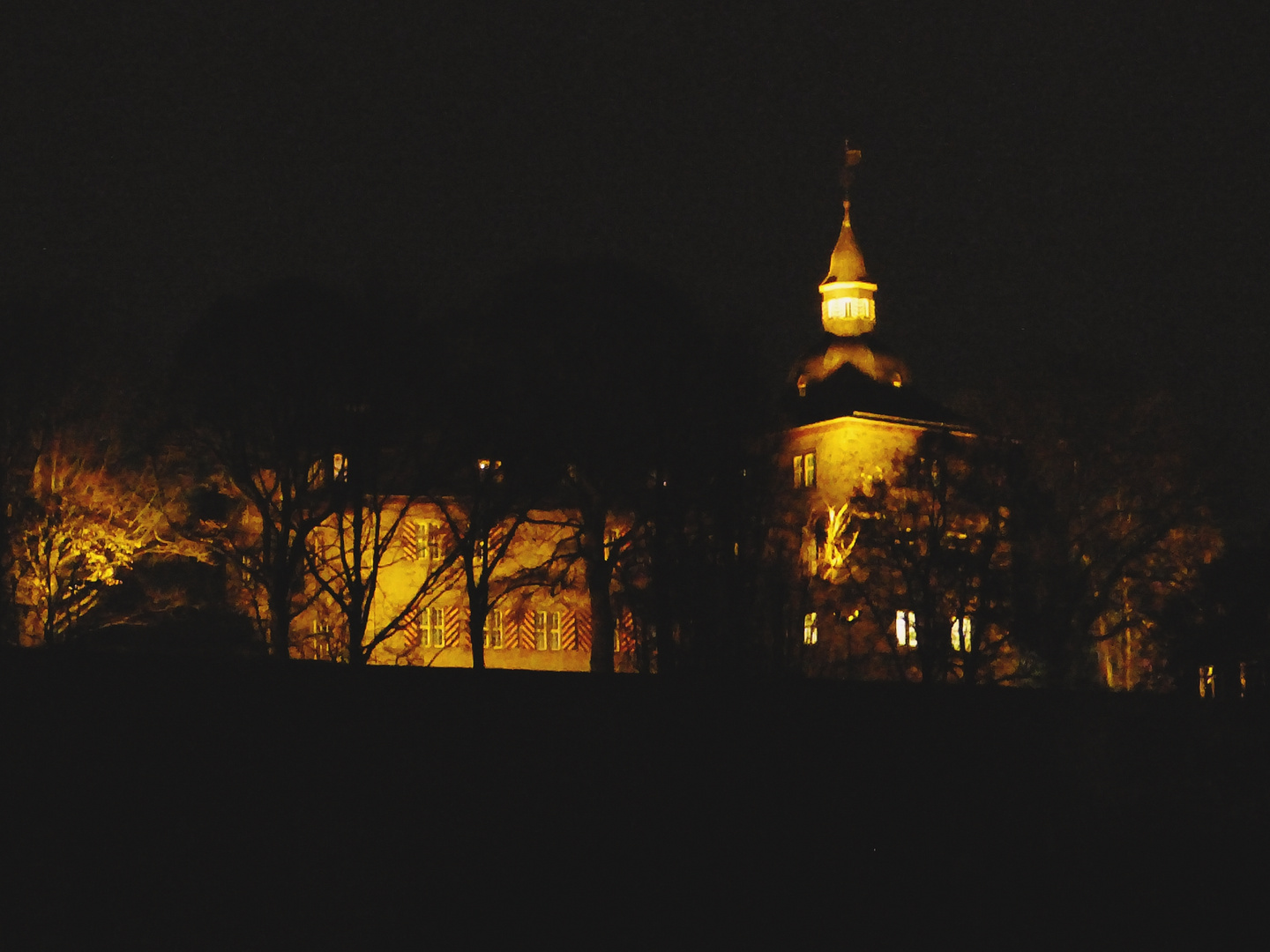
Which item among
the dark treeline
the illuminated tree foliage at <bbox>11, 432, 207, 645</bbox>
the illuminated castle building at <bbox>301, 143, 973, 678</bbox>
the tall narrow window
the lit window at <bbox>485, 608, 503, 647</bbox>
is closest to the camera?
the dark treeline

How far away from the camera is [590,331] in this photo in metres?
47.9

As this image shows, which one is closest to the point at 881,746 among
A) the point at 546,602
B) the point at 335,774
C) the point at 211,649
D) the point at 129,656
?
the point at 335,774

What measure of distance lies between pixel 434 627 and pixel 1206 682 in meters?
31.3

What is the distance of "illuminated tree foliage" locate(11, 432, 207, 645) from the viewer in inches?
1916

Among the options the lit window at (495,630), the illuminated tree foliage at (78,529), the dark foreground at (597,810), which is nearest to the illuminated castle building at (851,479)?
the lit window at (495,630)

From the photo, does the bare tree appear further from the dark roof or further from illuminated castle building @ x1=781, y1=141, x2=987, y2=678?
the dark roof

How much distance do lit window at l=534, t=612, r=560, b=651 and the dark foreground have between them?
39.8 meters

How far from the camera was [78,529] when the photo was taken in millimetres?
49531

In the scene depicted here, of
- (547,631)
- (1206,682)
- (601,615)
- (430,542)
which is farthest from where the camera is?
(547,631)

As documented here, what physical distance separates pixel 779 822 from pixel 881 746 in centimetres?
345

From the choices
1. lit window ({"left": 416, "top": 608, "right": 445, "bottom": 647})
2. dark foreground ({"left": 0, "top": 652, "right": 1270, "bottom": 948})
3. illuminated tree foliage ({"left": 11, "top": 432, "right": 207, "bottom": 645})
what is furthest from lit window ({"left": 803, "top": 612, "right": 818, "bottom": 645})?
dark foreground ({"left": 0, "top": 652, "right": 1270, "bottom": 948})

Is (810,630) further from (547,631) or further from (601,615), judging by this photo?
(547,631)

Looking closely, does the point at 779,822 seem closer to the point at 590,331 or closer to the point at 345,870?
the point at 345,870

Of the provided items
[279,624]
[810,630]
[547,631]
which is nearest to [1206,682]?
[810,630]
